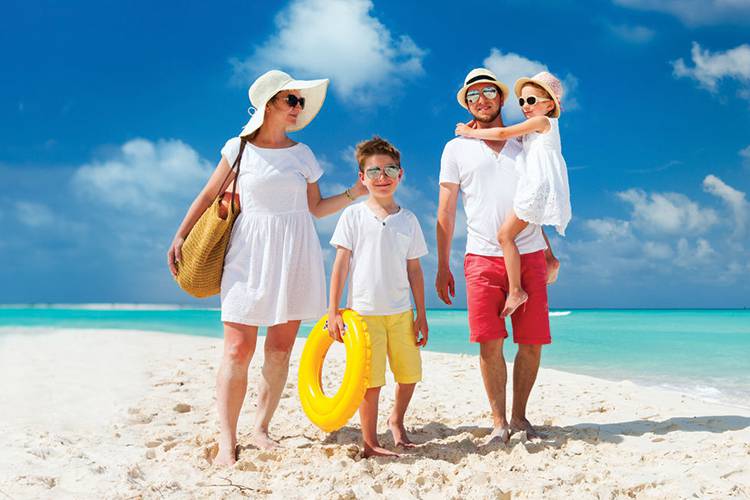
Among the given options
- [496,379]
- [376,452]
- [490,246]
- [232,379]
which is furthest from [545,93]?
[232,379]

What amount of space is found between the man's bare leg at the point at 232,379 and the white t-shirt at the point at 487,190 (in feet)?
4.74

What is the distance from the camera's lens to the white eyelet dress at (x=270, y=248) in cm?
348

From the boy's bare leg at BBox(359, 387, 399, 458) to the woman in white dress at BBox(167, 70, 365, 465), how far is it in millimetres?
583

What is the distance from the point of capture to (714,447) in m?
3.43

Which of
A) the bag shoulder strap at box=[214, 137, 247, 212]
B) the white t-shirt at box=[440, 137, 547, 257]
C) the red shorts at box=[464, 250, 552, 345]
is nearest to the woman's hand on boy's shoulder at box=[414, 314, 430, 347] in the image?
the red shorts at box=[464, 250, 552, 345]

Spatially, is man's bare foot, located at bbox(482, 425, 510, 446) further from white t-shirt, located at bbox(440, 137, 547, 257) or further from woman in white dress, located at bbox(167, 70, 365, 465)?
woman in white dress, located at bbox(167, 70, 365, 465)

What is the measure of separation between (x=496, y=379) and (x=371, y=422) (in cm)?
79

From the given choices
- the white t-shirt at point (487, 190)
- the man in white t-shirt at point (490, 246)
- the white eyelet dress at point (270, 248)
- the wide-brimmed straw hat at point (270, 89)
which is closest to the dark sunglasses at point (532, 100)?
the man in white t-shirt at point (490, 246)

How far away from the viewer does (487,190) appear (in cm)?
358

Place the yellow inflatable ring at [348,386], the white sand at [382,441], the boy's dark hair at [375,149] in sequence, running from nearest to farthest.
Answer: the white sand at [382,441]
the yellow inflatable ring at [348,386]
the boy's dark hair at [375,149]

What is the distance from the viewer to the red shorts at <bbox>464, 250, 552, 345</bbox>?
3.55 meters

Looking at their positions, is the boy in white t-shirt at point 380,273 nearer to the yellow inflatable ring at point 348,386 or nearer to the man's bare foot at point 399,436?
the yellow inflatable ring at point 348,386

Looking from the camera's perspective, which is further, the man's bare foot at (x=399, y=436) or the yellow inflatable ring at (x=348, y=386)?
the man's bare foot at (x=399, y=436)

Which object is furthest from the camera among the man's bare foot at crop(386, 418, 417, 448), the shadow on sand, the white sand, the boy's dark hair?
the man's bare foot at crop(386, 418, 417, 448)
